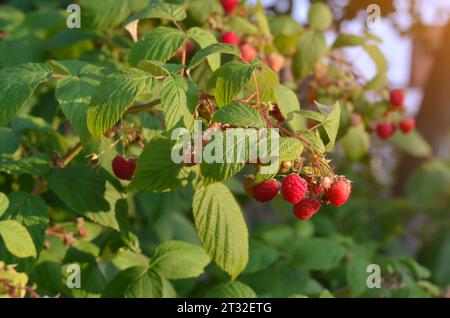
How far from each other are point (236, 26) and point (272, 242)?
2.79ft

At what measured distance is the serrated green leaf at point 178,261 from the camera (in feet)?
7.07

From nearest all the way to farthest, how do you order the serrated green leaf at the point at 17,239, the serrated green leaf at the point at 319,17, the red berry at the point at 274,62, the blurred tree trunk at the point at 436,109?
the serrated green leaf at the point at 17,239 < the red berry at the point at 274,62 < the serrated green leaf at the point at 319,17 < the blurred tree trunk at the point at 436,109

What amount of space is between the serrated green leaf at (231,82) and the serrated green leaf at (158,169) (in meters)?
0.22

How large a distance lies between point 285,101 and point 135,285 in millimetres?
660

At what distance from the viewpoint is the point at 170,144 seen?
1800 mm

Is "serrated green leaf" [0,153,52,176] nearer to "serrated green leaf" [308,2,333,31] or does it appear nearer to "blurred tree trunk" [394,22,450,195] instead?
"serrated green leaf" [308,2,333,31]

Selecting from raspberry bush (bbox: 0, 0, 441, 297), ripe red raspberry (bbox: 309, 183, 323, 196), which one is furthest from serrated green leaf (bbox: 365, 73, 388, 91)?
ripe red raspberry (bbox: 309, 183, 323, 196)

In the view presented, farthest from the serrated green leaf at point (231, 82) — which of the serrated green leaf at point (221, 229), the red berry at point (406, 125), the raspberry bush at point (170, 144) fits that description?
the red berry at point (406, 125)

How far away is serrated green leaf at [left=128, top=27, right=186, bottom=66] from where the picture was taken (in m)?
1.89

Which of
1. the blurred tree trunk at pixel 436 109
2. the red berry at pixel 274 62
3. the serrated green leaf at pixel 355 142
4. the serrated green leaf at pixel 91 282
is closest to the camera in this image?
the serrated green leaf at pixel 91 282

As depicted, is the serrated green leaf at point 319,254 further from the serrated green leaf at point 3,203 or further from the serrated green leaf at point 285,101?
the serrated green leaf at point 3,203

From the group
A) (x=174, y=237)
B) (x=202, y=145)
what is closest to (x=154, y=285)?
(x=202, y=145)

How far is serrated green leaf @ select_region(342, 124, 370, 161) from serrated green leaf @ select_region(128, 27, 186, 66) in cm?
122

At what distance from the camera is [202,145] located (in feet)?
5.27
